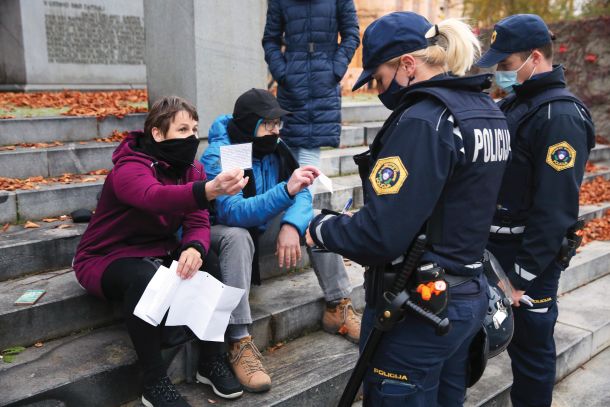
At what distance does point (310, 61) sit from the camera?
466 centimetres

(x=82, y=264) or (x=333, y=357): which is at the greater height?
(x=82, y=264)

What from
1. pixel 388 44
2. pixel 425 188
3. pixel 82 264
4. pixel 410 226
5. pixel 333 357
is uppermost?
pixel 388 44

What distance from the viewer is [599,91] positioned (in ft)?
32.5

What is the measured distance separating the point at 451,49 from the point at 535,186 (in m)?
1.09

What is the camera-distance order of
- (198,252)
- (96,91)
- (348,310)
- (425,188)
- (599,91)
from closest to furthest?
(425,188) → (198,252) → (348,310) → (96,91) → (599,91)

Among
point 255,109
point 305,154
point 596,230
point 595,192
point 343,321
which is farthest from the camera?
point 595,192

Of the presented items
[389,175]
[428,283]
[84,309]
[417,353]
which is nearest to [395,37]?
[389,175]

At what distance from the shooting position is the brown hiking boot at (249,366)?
2957 millimetres

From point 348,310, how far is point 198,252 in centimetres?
117

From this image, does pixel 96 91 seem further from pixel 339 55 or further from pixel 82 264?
pixel 82 264

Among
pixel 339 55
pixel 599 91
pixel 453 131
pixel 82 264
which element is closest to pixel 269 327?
pixel 82 264

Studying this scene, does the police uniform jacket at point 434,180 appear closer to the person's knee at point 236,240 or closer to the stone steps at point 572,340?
the person's knee at point 236,240

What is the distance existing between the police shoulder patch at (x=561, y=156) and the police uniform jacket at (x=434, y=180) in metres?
0.69

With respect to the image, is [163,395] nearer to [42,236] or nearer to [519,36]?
[42,236]
